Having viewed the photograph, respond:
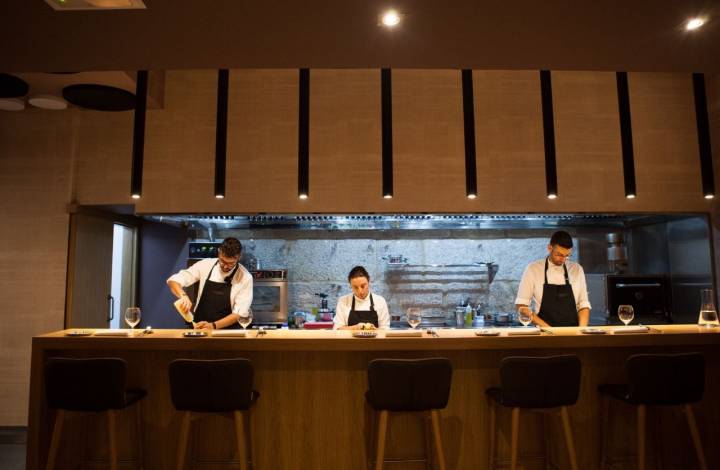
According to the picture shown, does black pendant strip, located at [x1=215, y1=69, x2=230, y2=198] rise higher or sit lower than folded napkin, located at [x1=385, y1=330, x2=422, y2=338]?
higher

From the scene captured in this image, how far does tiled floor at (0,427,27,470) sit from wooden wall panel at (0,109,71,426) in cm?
9

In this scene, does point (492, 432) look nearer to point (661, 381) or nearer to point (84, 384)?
point (661, 381)

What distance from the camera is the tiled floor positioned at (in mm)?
3680

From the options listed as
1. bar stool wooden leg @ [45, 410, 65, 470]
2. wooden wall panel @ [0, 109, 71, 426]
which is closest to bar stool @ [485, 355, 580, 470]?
bar stool wooden leg @ [45, 410, 65, 470]

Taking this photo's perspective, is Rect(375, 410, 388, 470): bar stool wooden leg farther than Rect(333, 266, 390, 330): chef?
No

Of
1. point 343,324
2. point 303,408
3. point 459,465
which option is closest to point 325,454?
point 303,408

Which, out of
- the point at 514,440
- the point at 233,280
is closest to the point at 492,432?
the point at 514,440

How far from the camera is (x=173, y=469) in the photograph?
3014mm

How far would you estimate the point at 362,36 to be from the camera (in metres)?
2.58

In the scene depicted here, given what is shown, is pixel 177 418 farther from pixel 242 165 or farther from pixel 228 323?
pixel 242 165

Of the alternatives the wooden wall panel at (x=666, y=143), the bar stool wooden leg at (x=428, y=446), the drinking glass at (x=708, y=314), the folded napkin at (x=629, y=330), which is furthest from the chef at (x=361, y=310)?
the wooden wall panel at (x=666, y=143)

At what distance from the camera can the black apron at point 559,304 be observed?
3943 millimetres

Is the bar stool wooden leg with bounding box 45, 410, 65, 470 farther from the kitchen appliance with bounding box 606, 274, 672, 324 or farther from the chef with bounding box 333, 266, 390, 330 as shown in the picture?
the kitchen appliance with bounding box 606, 274, 672, 324

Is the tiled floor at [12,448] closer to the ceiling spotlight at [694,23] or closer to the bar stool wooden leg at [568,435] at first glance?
the bar stool wooden leg at [568,435]
